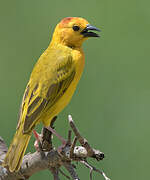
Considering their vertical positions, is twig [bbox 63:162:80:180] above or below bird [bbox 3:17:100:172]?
below

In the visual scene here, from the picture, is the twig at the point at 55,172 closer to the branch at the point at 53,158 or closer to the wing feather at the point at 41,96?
the branch at the point at 53,158

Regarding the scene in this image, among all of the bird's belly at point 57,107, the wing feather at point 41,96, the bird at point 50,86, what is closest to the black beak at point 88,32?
the bird at point 50,86

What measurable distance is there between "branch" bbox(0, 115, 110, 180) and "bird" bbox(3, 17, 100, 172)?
0.11m

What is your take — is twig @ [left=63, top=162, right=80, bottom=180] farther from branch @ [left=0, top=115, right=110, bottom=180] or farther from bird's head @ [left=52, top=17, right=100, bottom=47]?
bird's head @ [left=52, top=17, right=100, bottom=47]

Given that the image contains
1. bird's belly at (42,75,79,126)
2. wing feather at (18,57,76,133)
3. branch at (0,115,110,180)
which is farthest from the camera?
bird's belly at (42,75,79,126)

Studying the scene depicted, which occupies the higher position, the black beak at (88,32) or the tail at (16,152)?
the black beak at (88,32)

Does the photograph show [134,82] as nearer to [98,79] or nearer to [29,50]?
[98,79]

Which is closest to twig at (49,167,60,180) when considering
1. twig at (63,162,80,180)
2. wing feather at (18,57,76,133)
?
twig at (63,162,80,180)

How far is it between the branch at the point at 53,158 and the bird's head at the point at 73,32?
1.45 meters

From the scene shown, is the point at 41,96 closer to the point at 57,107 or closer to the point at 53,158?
the point at 57,107

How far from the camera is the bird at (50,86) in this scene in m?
5.21

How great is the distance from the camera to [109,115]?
23.6 ft

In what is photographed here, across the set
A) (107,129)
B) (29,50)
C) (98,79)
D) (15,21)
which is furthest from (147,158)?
(15,21)

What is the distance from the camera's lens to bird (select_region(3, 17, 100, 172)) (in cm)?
521
